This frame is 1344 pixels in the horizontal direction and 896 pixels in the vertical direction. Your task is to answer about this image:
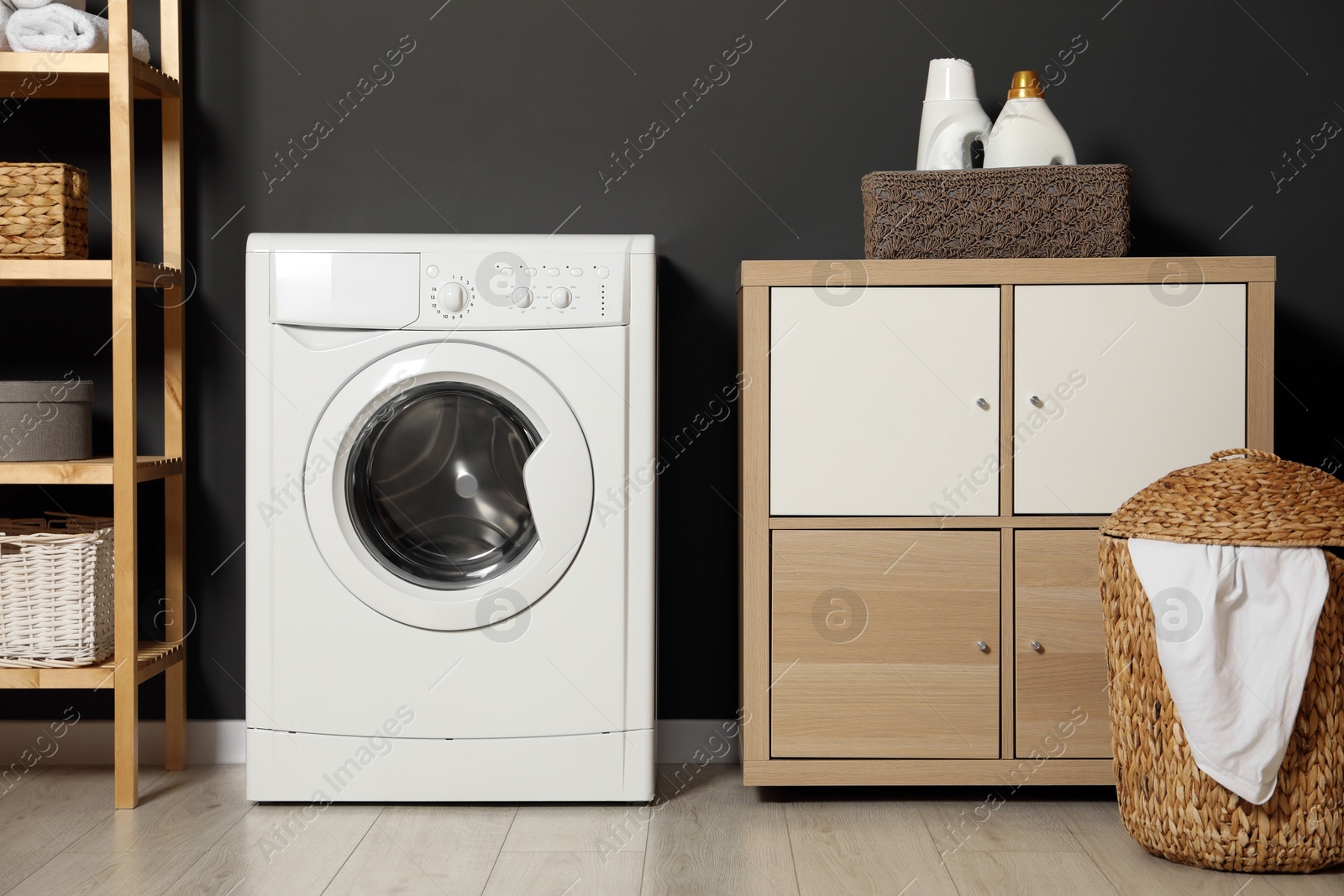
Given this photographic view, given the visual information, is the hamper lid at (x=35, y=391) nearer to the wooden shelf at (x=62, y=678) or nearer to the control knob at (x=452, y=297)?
the wooden shelf at (x=62, y=678)

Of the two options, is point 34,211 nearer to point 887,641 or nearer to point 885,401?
point 885,401

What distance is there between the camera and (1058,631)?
1758 mm

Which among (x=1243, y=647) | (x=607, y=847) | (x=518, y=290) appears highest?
(x=518, y=290)

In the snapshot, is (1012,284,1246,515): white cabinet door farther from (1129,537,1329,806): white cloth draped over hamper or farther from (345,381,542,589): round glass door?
(345,381,542,589): round glass door

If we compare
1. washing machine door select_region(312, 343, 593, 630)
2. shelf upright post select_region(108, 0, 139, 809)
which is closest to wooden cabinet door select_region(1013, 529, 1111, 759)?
washing machine door select_region(312, 343, 593, 630)

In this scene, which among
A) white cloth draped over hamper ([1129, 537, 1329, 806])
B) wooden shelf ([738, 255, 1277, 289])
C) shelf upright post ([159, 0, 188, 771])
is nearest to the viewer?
white cloth draped over hamper ([1129, 537, 1329, 806])

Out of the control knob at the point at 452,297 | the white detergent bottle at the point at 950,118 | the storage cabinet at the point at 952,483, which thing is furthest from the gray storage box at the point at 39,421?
the white detergent bottle at the point at 950,118

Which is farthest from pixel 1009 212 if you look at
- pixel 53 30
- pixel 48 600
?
pixel 48 600

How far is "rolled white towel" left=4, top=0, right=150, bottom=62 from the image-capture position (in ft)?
6.00

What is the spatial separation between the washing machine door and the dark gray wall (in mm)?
431

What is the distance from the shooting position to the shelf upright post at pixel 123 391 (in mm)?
1803

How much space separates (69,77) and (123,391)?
0.60 m

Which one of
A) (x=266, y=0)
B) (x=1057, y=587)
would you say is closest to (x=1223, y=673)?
(x=1057, y=587)

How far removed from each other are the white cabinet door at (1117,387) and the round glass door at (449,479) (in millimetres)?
808
